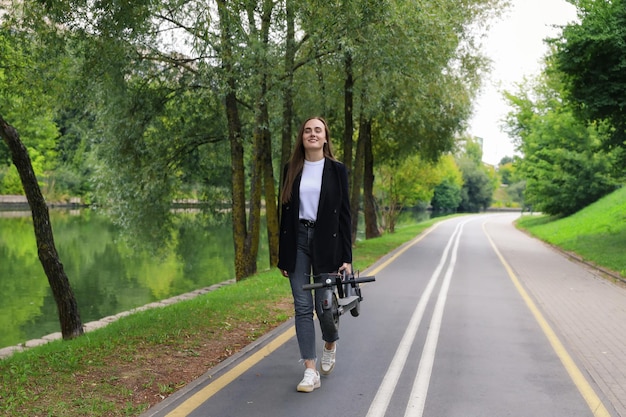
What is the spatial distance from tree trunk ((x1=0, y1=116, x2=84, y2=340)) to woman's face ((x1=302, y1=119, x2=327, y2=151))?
3.96m

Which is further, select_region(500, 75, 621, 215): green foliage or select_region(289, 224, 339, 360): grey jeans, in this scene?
select_region(500, 75, 621, 215): green foliage

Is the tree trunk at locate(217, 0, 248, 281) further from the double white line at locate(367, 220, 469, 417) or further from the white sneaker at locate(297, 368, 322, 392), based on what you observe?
the white sneaker at locate(297, 368, 322, 392)

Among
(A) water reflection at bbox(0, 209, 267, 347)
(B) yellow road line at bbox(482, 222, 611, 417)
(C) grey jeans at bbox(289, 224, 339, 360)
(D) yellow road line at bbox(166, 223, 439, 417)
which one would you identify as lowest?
(A) water reflection at bbox(0, 209, 267, 347)

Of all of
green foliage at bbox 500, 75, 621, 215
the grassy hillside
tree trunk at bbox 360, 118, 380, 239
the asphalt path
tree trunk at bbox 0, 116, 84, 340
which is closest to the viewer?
the asphalt path

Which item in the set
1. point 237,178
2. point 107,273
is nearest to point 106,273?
point 107,273

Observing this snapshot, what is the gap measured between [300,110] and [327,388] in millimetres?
14982

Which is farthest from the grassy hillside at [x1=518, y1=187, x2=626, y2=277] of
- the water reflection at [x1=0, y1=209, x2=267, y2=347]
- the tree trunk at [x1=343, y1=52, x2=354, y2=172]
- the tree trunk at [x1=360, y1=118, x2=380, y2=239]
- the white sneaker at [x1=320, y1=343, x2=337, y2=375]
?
the water reflection at [x1=0, y1=209, x2=267, y2=347]

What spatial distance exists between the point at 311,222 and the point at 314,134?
72cm

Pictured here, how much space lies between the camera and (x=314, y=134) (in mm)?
4992

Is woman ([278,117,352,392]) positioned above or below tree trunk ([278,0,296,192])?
below

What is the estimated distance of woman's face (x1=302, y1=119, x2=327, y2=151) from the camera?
4.99 meters

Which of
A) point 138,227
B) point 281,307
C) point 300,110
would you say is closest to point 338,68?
point 300,110

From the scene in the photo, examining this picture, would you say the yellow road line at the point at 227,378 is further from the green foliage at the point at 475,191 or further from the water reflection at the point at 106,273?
the green foliage at the point at 475,191

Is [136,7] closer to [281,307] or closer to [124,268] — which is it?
[281,307]
